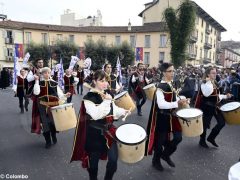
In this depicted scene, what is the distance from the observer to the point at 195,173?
4609mm

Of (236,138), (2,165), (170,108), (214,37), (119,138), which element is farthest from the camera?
(214,37)

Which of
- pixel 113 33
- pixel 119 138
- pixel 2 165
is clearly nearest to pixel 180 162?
pixel 119 138

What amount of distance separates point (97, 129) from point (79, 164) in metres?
1.64

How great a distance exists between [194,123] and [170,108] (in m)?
0.46

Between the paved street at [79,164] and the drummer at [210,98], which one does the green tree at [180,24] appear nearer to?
the paved street at [79,164]

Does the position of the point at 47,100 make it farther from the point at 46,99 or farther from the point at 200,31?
the point at 200,31

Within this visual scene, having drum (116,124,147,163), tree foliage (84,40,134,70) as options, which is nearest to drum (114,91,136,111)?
drum (116,124,147,163)

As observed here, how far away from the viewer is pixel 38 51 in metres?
39.1

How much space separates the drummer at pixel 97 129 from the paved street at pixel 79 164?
912 millimetres

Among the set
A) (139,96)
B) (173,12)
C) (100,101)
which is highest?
(173,12)

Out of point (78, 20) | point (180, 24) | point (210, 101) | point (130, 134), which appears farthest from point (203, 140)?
point (78, 20)

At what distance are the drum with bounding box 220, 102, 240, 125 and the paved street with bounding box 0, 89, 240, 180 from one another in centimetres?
67

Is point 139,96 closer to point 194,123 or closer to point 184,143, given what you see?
point 184,143

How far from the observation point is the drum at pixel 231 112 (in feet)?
17.6
